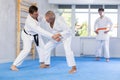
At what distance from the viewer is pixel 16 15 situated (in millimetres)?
6836

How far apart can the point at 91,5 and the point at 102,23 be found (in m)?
2.06

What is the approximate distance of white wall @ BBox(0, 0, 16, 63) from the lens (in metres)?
6.29

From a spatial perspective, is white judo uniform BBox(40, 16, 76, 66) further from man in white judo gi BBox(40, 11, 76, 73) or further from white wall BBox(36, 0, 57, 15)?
white wall BBox(36, 0, 57, 15)

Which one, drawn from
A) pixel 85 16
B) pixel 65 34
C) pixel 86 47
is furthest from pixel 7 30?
pixel 85 16

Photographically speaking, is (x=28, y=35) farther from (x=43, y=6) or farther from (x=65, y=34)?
(x=43, y=6)

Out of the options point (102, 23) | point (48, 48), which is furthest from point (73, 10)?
point (48, 48)

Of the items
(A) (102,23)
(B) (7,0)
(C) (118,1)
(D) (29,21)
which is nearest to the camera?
(D) (29,21)

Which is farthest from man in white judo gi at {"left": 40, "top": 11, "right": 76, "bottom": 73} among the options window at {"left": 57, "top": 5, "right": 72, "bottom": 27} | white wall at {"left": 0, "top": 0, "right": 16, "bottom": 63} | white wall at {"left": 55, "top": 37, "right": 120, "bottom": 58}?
window at {"left": 57, "top": 5, "right": 72, "bottom": 27}

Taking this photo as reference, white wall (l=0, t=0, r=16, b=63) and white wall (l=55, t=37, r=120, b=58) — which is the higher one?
white wall (l=0, t=0, r=16, b=63)

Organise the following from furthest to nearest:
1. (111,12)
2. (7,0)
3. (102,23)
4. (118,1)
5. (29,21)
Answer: (111,12) → (118,1) → (102,23) → (7,0) → (29,21)

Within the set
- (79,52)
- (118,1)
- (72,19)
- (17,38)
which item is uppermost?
(118,1)

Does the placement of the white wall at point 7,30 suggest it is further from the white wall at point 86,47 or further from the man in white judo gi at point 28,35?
the white wall at point 86,47

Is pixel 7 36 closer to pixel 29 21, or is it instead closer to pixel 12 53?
pixel 12 53

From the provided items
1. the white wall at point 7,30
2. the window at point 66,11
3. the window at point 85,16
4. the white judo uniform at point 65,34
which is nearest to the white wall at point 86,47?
the window at point 85,16
